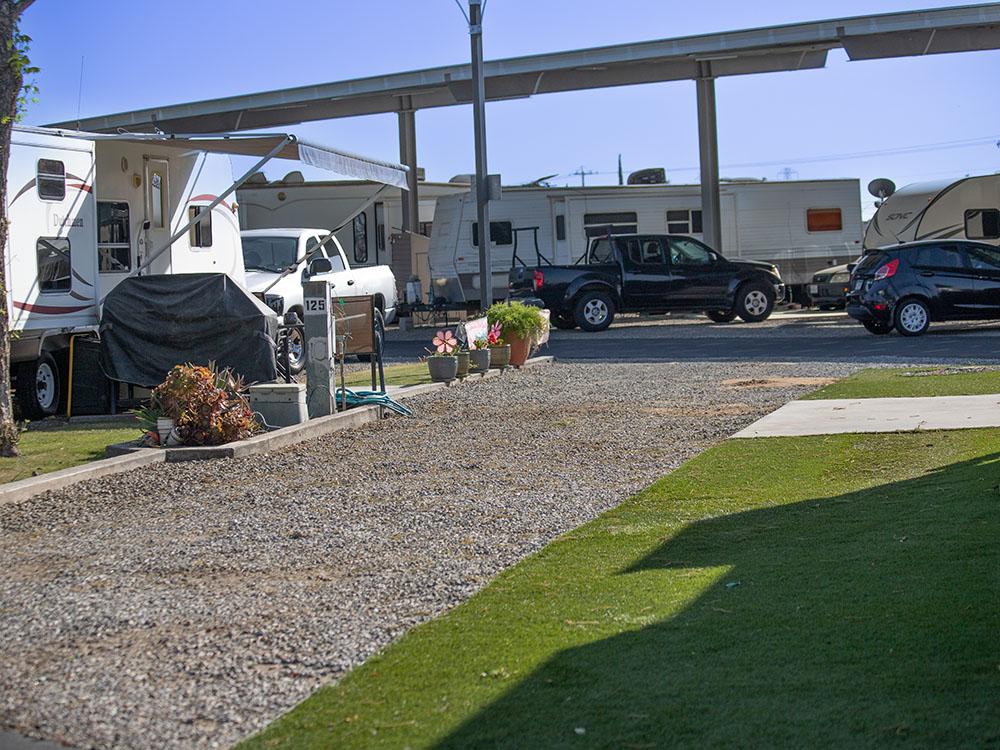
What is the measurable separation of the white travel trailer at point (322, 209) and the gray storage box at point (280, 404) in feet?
56.9

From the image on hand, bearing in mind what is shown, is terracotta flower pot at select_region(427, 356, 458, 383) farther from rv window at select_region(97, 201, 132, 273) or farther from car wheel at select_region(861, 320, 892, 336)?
car wheel at select_region(861, 320, 892, 336)

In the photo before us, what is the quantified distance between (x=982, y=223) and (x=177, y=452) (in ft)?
69.2

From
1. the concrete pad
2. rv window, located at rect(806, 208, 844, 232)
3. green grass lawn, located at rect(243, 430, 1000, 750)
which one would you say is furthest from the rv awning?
rv window, located at rect(806, 208, 844, 232)

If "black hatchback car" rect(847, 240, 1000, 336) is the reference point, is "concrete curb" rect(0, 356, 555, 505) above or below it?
below

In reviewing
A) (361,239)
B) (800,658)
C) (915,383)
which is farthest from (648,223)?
(800,658)

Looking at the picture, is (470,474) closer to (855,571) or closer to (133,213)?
(855,571)

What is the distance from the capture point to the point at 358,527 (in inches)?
283

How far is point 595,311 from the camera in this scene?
24781mm

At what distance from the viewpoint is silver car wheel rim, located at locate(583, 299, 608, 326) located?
2473 centimetres

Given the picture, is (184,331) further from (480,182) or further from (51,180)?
(480,182)

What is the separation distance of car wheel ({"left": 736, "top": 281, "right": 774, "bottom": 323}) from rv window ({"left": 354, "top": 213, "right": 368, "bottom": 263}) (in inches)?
345

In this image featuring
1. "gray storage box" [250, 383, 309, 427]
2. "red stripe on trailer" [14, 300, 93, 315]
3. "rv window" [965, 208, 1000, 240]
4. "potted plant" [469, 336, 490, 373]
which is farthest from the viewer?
"rv window" [965, 208, 1000, 240]

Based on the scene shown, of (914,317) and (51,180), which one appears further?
(914,317)

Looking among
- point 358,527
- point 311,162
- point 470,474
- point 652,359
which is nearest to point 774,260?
point 652,359
